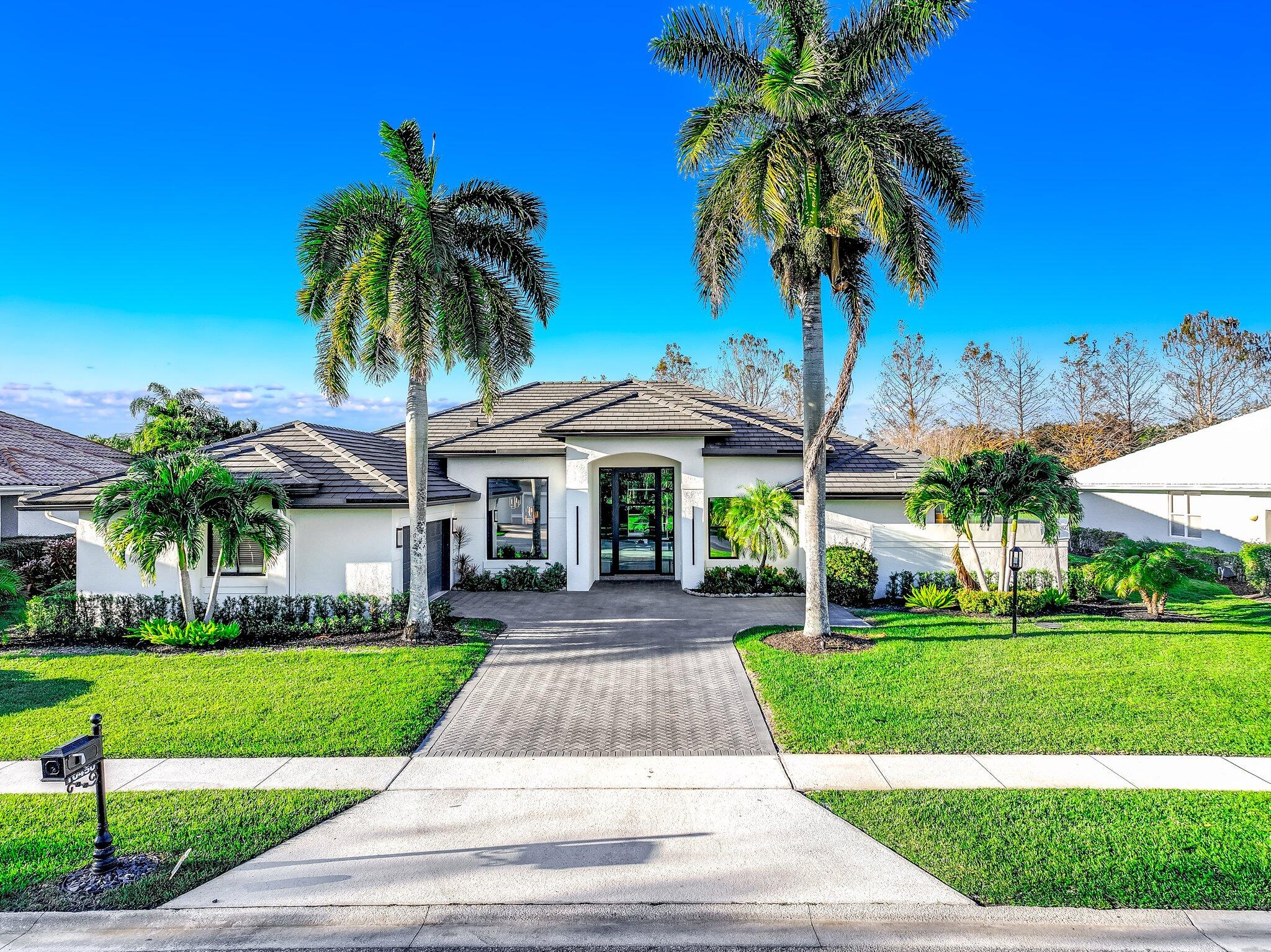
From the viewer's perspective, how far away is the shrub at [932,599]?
47.0ft

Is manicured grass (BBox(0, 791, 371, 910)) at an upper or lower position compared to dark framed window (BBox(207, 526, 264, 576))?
lower

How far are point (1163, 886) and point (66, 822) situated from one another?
8.33 meters

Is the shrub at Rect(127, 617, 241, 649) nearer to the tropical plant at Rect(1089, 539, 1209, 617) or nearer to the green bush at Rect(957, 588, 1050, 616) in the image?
the green bush at Rect(957, 588, 1050, 616)

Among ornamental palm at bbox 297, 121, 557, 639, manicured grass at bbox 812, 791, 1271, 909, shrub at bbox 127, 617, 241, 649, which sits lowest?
manicured grass at bbox 812, 791, 1271, 909

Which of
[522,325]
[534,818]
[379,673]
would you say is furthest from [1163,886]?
[522,325]

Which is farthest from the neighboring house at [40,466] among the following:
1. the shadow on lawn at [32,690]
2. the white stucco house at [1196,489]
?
the white stucco house at [1196,489]

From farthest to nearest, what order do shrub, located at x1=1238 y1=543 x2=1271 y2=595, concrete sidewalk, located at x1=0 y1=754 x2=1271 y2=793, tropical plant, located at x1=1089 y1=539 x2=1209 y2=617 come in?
1. shrub, located at x1=1238 y1=543 x2=1271 y2=595
2. tropical plant, located at x1=1089 y1=539 x2=1209 y2=617
3. concrete sidewalk, located at x1=0 y1=754 x2=1271 y2=793

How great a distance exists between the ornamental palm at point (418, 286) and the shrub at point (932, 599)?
966 cm

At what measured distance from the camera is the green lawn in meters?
7.18

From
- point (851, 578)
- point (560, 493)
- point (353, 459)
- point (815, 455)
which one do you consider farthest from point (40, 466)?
point (851, 578)

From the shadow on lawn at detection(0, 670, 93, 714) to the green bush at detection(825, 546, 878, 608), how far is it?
1336 cm

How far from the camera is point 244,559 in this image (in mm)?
13344

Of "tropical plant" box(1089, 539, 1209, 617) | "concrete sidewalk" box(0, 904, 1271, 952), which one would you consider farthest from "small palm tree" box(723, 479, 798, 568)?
"concrete sidewalk" box(0, 904, 1271, 952)

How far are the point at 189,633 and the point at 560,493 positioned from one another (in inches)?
346
